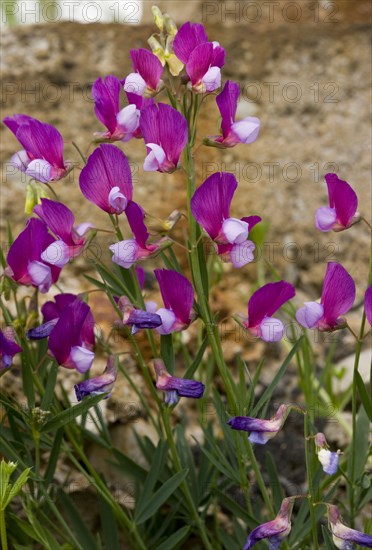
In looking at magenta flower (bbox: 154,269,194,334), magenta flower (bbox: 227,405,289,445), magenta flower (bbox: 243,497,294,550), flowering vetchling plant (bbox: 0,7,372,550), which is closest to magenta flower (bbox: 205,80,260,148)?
flowering vetchling plant (bbox: 0,7,372,550)

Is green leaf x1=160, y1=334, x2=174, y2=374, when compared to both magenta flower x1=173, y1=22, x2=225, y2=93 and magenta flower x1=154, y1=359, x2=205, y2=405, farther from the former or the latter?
magenta flower x1=173, y1=22, x2=225, y2=93

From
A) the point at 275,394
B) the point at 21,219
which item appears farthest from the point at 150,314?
the point at 21,219

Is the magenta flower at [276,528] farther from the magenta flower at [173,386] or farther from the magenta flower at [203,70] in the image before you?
the magenta flower at [203,70]

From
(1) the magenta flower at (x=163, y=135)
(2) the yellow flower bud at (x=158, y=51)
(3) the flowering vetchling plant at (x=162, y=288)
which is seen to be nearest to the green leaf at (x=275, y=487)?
(3) the flowering vetchling plant at (x=162, y=288)

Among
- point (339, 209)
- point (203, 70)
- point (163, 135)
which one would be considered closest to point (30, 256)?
point (163, 135)

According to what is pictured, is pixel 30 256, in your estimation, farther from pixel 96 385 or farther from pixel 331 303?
pixel 331 303

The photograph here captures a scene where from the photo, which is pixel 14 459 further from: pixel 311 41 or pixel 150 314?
pixel 311 41
